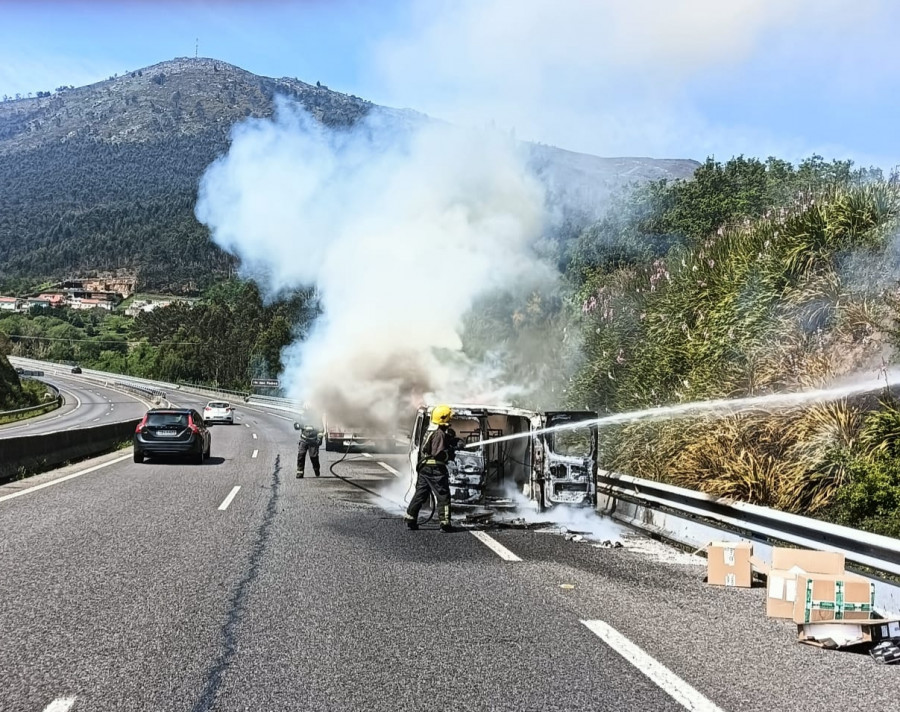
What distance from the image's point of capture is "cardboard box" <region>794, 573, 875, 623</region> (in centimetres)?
565

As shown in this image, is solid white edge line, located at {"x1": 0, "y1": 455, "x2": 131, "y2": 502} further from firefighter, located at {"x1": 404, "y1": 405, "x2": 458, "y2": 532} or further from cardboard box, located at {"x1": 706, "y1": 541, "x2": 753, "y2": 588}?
cardboard box, located at {"x1": 706, "y1": 541, "x2": 753, "y2": 588}

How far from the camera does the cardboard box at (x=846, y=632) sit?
214 inches

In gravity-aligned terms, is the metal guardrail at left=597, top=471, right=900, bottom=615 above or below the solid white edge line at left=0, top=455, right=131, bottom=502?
above

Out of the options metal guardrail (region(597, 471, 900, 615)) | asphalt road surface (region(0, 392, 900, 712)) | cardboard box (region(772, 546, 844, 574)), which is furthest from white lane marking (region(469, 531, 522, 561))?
cardboard box (region(772, 546, 844, 574))

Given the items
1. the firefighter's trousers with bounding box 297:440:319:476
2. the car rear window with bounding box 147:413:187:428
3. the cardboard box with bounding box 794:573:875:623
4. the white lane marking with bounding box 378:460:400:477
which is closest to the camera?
the cardboard box with bounding box 794:573:875:623

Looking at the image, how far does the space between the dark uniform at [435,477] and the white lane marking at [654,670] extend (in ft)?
13.9

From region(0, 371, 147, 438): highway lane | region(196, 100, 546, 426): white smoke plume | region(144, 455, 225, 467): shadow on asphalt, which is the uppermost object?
region(196, 100, 546, 426): white smoke plume

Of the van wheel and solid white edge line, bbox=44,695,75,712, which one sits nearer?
solid white edge line, bbox=44,695,75,712

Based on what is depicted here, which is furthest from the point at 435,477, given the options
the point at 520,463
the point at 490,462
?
the point at 490,462

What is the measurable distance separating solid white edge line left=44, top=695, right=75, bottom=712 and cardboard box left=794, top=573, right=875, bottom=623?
15.1ft

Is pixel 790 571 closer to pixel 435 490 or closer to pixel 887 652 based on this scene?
pixel 887 652

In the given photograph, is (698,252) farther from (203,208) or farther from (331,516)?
(203,208)

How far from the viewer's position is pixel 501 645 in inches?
209

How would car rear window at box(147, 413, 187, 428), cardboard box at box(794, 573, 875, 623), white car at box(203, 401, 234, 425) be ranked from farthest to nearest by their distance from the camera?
white car at box(203, 401, 234, 425), car rear window at box(147, 413, 187, 428), cardboard box at box(794, 573, 875, 623)
